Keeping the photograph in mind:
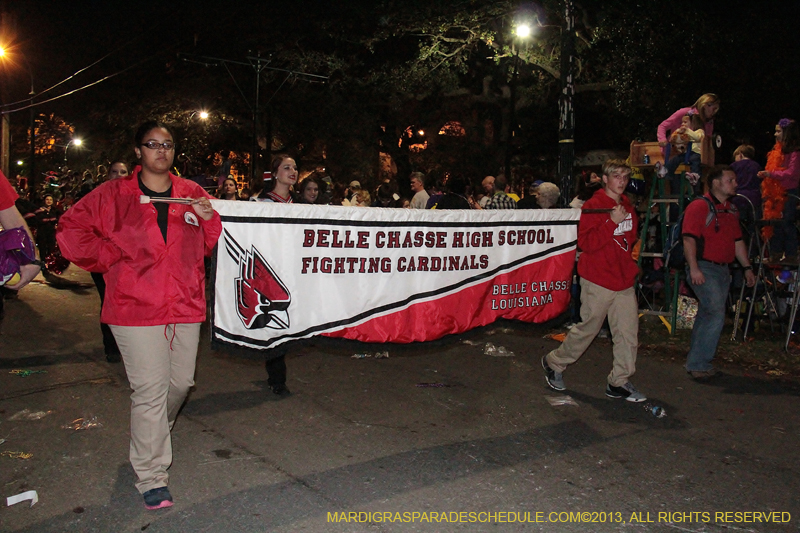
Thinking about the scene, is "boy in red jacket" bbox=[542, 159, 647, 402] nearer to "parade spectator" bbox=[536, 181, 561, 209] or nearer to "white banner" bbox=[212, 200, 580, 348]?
"white banner" bbox=[212, 200, 580, 348]

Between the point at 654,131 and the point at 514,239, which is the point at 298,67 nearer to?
the point at 654,131

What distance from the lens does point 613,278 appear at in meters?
5.85

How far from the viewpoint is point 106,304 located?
390 cm

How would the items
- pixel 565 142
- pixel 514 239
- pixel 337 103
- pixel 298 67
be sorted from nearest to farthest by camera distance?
1. pixel 514 239
2. pixel 565 142
3. pixel 298 67
4. pixel 337 103

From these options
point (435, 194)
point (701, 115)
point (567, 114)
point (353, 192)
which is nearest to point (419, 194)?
point (435, 194)

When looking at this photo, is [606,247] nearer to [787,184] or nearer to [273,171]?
[273,171]

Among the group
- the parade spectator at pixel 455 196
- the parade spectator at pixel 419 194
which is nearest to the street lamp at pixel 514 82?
the parade spectator at pixel 419 194

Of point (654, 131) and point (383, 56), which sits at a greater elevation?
point (383, 56)

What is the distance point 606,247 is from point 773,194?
4.30 meters

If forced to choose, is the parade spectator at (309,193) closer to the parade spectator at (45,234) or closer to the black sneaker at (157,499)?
the black sneaker at (157,499)

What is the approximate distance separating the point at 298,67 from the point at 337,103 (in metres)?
3.57

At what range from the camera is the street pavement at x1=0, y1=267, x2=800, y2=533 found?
380cm

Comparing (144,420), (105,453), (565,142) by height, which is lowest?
(105,453)

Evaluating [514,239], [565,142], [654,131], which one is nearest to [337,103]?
[654,131]
